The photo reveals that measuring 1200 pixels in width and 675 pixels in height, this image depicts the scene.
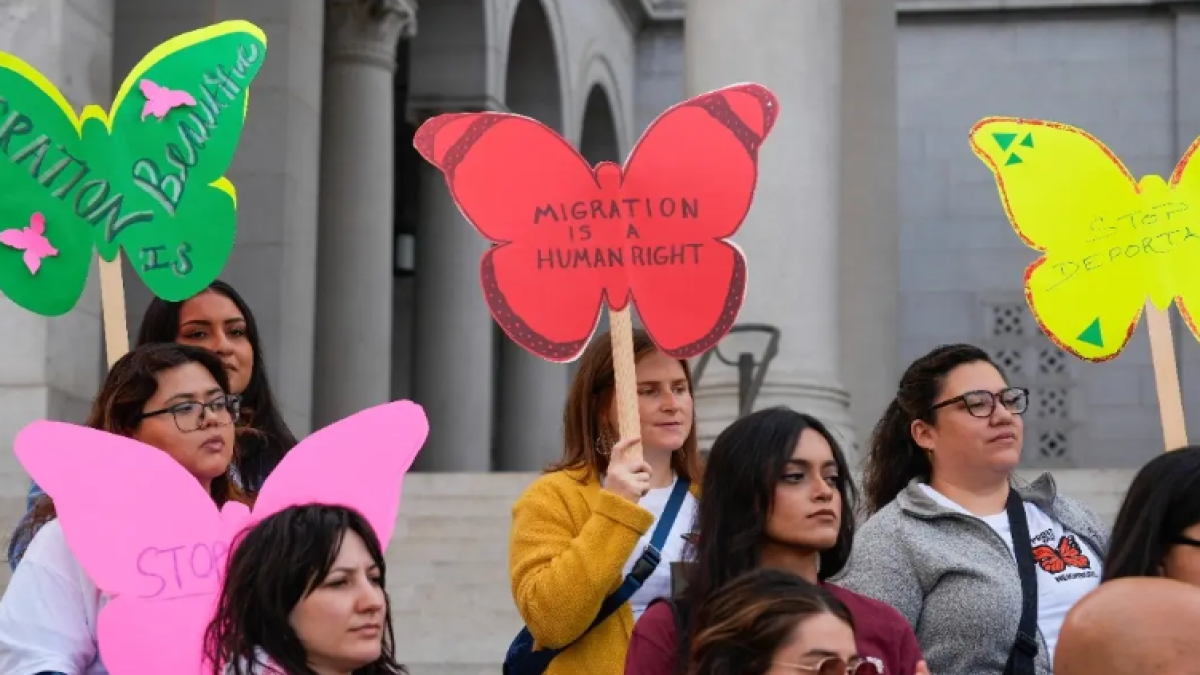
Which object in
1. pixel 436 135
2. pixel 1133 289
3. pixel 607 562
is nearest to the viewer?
pixel 607 562

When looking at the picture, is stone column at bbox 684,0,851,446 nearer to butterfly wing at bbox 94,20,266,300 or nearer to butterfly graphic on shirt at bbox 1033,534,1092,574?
butterfly wing at bbox 94,20,266,300

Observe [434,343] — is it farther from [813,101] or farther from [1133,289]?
[1133,289]

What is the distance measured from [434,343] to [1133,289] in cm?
1648

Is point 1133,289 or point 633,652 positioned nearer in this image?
point 633,652

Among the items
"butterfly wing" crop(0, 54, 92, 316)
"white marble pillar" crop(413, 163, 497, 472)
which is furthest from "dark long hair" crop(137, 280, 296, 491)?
"white marble pillar" crop(413, 163, 497, 472)

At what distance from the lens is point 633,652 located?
4.80 m

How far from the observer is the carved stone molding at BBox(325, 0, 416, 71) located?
2022 centimetres

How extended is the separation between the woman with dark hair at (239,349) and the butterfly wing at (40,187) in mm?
273

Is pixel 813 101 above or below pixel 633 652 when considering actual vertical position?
above

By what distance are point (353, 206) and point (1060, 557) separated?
15166mm

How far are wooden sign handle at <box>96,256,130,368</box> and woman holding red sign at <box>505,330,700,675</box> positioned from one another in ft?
3.72

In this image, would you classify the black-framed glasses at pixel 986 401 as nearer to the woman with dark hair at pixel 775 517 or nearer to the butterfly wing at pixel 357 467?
the woman with dark hair at pixel 775 517

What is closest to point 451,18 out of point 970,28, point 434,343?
point 434,343

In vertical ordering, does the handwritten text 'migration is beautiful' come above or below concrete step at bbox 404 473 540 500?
above
